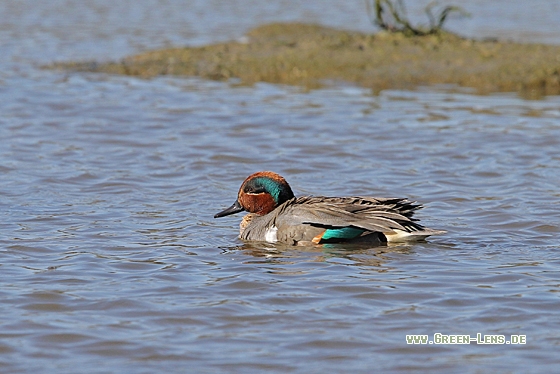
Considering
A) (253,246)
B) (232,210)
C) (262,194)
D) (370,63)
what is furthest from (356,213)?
(370,63)

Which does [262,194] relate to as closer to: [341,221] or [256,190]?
[256,190]

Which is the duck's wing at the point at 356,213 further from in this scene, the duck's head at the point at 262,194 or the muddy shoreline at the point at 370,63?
the muddy shoreline at the point at 370,63

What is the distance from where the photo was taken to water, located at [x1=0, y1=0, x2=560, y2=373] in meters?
4.94

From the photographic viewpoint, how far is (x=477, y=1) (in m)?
21.6

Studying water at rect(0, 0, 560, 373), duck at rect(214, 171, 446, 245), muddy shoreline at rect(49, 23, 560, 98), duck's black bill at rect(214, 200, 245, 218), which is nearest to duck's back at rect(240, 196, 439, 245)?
duck at rect(214, 171, 446, 245)

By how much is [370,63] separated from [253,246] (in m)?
6.91

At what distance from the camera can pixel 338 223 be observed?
6.68 metres

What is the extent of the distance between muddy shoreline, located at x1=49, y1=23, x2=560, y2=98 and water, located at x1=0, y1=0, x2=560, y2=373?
0.47m

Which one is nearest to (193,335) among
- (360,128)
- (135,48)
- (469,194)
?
(469,194)

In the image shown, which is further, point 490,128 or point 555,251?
point 490,128

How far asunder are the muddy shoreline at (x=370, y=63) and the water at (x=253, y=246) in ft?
1.53

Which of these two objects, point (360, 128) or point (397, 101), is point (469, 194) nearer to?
point (360, 128)

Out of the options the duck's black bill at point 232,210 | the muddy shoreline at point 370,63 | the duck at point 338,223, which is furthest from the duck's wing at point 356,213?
the muddy shoreline at point 370,63

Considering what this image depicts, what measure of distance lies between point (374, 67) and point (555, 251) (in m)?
6.99
